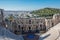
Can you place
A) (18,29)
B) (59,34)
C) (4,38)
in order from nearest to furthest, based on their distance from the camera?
(4,38) → (59,34) → (18,29)

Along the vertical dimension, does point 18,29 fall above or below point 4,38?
below

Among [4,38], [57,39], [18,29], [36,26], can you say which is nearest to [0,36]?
[4,38]

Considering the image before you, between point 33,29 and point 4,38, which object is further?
point 33,29

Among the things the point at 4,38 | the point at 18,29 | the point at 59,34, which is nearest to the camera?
the point at 4,38

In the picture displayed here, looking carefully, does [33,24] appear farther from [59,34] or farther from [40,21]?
[59,34]

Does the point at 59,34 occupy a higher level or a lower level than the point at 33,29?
higher

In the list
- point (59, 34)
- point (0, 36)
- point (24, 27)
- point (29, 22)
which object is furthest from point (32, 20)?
point (0, 36)

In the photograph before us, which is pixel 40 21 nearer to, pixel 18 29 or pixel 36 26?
pixel 36 26

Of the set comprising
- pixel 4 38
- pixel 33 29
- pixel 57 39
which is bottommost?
pixel 33 29

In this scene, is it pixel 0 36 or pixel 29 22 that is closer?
pixel 0 36
